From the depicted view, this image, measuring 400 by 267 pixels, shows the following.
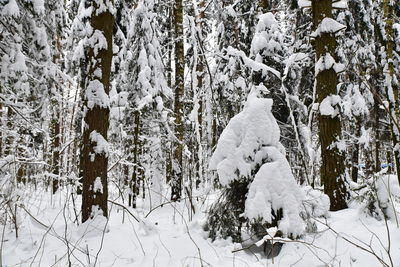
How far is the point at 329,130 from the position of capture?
5375 millimetres

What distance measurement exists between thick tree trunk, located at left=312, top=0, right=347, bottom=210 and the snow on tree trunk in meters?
2.01

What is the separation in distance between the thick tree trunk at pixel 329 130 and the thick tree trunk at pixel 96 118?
3.83m

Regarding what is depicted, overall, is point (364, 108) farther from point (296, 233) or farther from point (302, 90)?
point (296, 233)

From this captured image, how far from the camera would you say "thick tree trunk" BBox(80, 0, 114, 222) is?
4.46 meters

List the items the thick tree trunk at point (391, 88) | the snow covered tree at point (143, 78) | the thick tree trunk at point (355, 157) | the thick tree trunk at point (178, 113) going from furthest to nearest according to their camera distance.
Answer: the thick tree trunk at point (355, 157) < the thick tree trunk at point (178, 113) < the snow covered tree at point (143, 78) < the thick tree trunk at point (391, 88)

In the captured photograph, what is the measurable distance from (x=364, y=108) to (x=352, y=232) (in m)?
9.36

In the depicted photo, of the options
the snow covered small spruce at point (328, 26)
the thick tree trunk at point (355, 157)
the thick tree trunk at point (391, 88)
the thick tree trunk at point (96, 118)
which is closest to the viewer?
the thick tree trunk at point (96, 118)

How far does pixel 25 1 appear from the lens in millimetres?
5633

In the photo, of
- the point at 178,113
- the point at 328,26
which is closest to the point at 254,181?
the point at 328,26

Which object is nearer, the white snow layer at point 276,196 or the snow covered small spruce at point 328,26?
the white snow layer at point 276,196

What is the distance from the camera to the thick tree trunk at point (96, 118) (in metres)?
4.46

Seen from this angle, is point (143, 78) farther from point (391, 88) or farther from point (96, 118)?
point (391, 88)

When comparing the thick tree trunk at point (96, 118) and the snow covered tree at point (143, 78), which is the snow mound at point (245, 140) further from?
the snow covered tree at point (143, 78)

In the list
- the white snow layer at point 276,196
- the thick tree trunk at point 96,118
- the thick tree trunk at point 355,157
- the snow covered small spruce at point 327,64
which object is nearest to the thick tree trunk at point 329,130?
the snow covered small spruce at point 327,64
